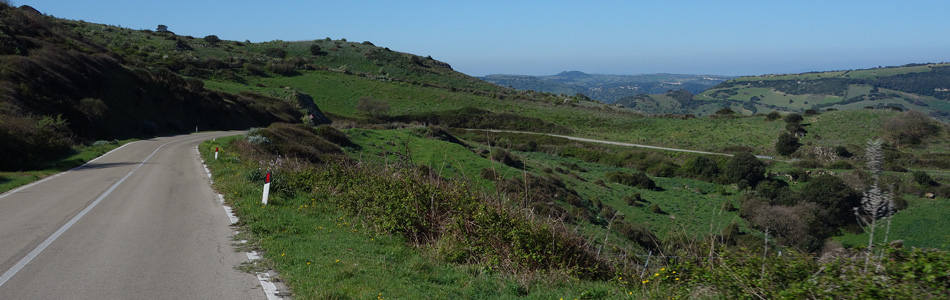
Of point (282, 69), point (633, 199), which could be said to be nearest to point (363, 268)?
point (633, 199)

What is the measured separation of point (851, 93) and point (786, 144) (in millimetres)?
82353

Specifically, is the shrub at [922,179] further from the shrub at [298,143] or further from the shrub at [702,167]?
the shrub at [298,143]

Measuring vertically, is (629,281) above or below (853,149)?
above

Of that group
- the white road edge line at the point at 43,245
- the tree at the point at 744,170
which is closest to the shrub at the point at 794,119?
the tree at the point at 744,170

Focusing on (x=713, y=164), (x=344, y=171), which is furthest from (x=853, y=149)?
(x=344, y=171)

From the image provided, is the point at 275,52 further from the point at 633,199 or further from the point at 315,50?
the point at 633,199

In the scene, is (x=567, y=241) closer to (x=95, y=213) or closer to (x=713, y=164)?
(x=95, y=213)

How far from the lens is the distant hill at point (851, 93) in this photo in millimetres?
95062

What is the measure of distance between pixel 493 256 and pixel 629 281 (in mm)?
1803

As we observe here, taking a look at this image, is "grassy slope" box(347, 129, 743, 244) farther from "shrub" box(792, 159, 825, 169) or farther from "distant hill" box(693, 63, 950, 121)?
"distant hill" box(693, 63, 950, 121)

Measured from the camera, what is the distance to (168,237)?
27.6 feet

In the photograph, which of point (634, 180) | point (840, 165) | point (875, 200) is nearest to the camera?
point (875, 200)

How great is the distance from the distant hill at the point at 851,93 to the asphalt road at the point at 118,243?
88.1 metres

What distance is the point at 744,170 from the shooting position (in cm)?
3831
